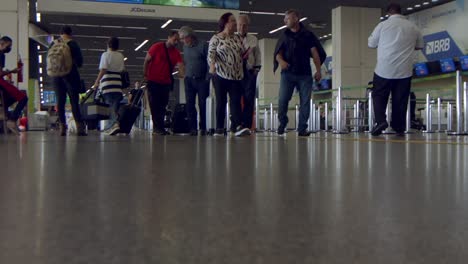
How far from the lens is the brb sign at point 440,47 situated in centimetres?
1780

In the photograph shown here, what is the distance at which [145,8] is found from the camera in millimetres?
11086

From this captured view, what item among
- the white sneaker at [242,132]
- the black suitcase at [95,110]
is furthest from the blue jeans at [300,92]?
the black suitcase at [95,110]

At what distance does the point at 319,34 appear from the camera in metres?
22.9

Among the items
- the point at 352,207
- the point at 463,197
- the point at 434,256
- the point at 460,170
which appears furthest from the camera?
the point at 460,170

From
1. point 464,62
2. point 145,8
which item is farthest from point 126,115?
point 464,62

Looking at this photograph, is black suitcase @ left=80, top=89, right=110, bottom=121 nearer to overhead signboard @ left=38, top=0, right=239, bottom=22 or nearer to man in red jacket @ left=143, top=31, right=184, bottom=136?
man in red jacket @ left=143, top=31, right=184, bottom=136

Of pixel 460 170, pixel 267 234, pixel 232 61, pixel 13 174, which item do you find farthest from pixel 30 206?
pixel 232 61

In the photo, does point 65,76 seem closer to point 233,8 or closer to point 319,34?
point 233,8

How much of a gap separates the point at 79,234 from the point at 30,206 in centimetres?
27

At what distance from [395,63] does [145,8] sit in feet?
20.1

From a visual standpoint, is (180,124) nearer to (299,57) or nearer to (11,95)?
(11,95)

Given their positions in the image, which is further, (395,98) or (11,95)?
(11,95)

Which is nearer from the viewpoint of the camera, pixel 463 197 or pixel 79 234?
pixel 79 234

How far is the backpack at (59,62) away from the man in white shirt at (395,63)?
331 centimetres
